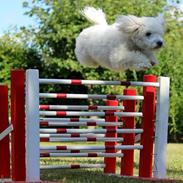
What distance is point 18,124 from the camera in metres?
5.10

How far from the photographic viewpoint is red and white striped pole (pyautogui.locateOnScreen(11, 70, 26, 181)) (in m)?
5.08

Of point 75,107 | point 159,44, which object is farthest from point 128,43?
point 75,107

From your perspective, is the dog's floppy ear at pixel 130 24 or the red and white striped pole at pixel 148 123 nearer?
the dog's floppy ear at pixel 130 24

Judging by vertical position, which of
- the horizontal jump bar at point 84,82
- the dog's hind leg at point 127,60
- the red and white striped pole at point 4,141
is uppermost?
the dog's hind leg at point 127,60

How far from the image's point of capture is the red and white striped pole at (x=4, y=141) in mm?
5504

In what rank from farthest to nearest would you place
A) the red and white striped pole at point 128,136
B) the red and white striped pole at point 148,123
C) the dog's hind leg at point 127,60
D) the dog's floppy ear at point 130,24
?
the red and white striped pole at point 128,136 < the red and white striped pole at point 148,123 < the dog's floppy ear at point 130,24 < the dog's hind leg at point 127,60

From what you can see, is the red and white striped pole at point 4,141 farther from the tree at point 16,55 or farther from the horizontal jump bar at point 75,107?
the tree at point 16,55

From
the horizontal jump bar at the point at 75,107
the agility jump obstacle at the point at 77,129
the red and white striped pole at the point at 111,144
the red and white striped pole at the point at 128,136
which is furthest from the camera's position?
the red and white striped pole at the point at 111,144

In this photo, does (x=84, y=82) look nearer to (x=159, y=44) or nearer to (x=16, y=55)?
(x=159, y=44)

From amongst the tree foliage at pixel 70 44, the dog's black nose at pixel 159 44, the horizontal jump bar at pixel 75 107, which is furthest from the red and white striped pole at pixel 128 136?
the tree foliage at pixel 70 44

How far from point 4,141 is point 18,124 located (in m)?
0.60

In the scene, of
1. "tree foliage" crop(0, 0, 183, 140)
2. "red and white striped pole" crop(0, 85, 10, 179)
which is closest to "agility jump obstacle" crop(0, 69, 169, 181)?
"red and white striped pole" crop(0, 85, 10, 179)

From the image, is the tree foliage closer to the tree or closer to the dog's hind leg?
the tree

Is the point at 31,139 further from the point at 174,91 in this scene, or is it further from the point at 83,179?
the point at 174,91
